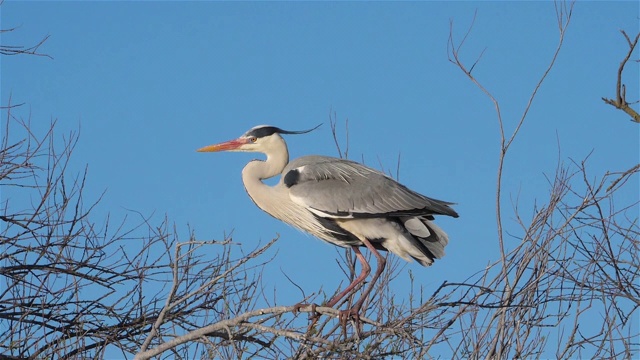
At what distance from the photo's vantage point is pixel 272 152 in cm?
751

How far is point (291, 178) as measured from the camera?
710 centimetres

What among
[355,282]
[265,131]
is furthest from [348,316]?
[265,131]

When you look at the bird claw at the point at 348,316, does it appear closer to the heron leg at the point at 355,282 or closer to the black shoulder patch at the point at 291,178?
the heron leg at the point at 355,282

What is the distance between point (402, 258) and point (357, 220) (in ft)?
1.48

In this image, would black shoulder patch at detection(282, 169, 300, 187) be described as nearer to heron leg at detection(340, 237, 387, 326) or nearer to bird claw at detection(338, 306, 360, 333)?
heron leg at detection(340, 237, 387, 326)

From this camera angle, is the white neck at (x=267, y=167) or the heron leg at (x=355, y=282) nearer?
the heron leg at (x=355, y=282)

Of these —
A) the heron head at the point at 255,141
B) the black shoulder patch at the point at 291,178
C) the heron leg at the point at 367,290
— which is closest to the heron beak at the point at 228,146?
the heron head at the point at 255,141

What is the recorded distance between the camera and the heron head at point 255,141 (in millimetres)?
7516

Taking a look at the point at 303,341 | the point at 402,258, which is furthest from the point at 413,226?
the point at 303,341

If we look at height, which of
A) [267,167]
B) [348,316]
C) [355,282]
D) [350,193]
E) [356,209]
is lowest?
[348,316]

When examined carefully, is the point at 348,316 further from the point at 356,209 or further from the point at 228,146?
the point at 228,146

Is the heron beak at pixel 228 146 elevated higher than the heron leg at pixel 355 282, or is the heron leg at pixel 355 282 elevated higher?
the heron beak at pixel 228 146

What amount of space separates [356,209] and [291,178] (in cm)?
60

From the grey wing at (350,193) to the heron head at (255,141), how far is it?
0.47 m
